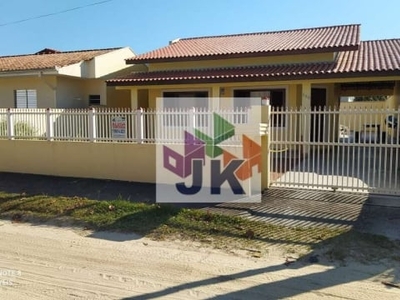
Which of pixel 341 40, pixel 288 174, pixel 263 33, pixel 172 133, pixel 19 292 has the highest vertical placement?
pixel 263 33

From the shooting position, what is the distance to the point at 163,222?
6363 mm

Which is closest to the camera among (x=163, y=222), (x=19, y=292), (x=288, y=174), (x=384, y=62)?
(x=19, y=292)

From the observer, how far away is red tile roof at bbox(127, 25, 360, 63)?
13461 millimetres

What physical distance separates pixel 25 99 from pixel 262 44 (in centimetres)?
1082

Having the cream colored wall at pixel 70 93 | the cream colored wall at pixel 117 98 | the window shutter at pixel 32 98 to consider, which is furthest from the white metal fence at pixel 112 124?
the cream colored wall at pixel 117 98

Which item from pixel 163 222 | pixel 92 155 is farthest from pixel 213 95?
pixel 163 222

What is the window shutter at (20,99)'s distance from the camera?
1717cm

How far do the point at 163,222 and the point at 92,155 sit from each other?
3777 mm

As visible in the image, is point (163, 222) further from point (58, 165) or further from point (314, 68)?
point (314, 68)

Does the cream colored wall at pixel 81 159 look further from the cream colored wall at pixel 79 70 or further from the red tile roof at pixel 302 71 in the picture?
the cream colored wall at pixel 79 70

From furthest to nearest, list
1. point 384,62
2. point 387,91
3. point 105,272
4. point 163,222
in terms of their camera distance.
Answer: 1. point 387,91
2. point 384,62
3. point 163,222
4. point 105,272

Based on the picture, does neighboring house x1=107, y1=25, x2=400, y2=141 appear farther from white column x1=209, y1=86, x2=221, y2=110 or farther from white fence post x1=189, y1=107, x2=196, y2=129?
white fence post x1=189, y1=107, x2=196, y2=129

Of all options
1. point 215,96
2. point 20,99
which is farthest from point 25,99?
point 215,96

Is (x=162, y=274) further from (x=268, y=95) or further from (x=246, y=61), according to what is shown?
(x=246, y=61)
